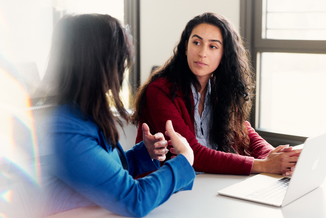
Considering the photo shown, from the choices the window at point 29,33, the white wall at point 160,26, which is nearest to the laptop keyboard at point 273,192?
the window at point 29,33

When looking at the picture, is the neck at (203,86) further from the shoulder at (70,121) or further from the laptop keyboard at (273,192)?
the shoulder at (70,121)

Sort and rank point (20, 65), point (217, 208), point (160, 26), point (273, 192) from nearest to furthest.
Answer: point (217, 208) → point (273, 192) → point (20, 65) → point (160, 26)

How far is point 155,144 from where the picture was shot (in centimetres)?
121

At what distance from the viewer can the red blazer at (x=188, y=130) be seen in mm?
1417

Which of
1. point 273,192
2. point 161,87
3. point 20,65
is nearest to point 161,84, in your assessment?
point 161,87

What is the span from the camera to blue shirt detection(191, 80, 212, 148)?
1741 mm

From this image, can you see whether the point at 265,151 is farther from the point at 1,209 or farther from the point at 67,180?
the point at 1,209

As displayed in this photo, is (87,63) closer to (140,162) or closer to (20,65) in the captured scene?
(140,162)

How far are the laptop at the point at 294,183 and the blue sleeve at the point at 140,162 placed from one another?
1.01ft

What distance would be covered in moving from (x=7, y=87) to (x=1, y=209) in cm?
134

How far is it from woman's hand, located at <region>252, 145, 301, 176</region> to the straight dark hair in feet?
2.31

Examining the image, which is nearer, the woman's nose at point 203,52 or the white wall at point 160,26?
the woman's nose at point 203,52

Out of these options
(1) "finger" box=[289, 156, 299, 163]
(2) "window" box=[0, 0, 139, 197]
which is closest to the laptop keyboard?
(1) "finger" box=[289, 156, 299, 163]

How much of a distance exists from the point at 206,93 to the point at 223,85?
101 mm
